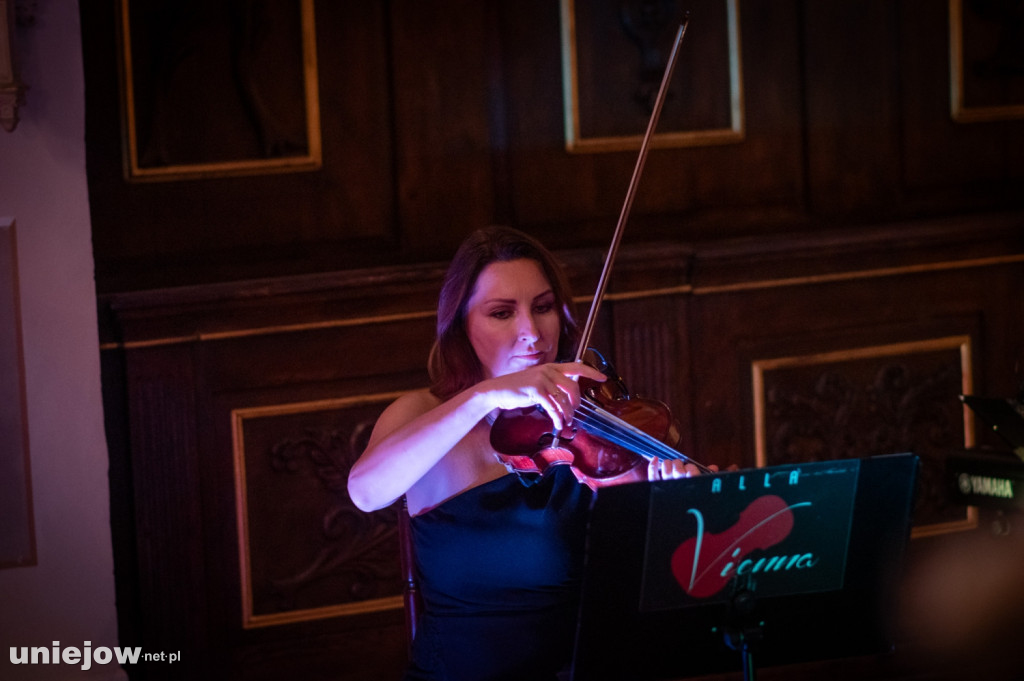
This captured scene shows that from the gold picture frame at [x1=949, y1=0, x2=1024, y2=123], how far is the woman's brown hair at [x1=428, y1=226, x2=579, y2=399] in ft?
6.34

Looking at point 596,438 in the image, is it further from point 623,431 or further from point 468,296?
point 468,296

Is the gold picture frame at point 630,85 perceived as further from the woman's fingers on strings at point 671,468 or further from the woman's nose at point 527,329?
the woman's fingers on strings at point 671,468

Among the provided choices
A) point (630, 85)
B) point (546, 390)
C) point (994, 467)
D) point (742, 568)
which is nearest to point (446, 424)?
point (546, 390)

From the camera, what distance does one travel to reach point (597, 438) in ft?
6.52

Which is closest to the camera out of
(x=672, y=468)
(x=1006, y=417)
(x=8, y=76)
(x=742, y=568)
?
(x=742, y=568)

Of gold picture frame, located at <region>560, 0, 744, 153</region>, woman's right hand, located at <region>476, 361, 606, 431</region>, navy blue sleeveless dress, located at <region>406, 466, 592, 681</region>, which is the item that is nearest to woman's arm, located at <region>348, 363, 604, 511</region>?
woman's right hand, located at <region>476, 361, 606, 431</region>

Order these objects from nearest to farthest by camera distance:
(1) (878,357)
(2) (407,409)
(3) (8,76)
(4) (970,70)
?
(2) (407,409) → (3) (8,76) → (1) (878,357) → (4) (970,70)

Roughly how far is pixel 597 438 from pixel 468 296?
0.36 m

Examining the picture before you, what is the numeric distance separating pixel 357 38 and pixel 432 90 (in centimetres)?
23

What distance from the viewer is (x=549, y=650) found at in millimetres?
1979

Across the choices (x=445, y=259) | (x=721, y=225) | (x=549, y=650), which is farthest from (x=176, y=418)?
(x=721, y=225)

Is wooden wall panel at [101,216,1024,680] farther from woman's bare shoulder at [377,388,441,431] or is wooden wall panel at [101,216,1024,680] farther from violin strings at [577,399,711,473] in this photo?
violin strings at [577,399,711,473]

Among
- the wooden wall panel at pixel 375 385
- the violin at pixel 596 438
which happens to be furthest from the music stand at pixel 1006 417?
the violin at pixel 596 438

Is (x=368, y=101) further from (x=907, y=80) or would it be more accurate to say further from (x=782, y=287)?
(x=907, y=80)
